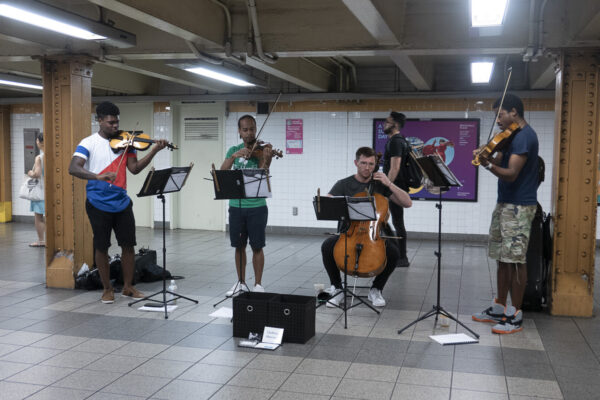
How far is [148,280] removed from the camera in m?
6.09

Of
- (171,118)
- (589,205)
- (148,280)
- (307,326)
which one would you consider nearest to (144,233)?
(171,118)

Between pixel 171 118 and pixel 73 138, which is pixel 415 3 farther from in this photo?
pixel 171 118

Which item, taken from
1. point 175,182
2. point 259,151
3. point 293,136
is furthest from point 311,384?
point 293,136

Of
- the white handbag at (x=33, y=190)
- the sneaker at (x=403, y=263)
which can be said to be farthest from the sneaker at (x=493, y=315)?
the white handbag at (x=33, y=190)

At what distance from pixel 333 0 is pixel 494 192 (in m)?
5.08

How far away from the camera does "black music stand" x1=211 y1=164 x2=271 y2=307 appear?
470 cm

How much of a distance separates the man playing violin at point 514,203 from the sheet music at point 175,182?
8.10ft

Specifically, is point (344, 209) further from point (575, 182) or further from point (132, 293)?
point (132, 293)

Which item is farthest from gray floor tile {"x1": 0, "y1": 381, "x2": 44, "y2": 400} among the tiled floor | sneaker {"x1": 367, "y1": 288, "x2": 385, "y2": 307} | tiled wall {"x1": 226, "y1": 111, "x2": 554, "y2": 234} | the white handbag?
tiled wall {"x1": 226, "y1": 111, "x2": 554, "y2": 234}

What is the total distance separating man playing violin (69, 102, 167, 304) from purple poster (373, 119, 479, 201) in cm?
528

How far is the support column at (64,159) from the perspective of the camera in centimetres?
567

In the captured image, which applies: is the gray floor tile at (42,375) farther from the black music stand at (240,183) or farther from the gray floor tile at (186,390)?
the black music stand at (240,183)

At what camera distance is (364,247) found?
4.63 m

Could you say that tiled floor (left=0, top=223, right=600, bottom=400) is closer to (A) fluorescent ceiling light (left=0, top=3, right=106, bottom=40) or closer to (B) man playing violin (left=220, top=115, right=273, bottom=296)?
(B) man playing violin (left=220, top=115, right=273, bottom=296)
